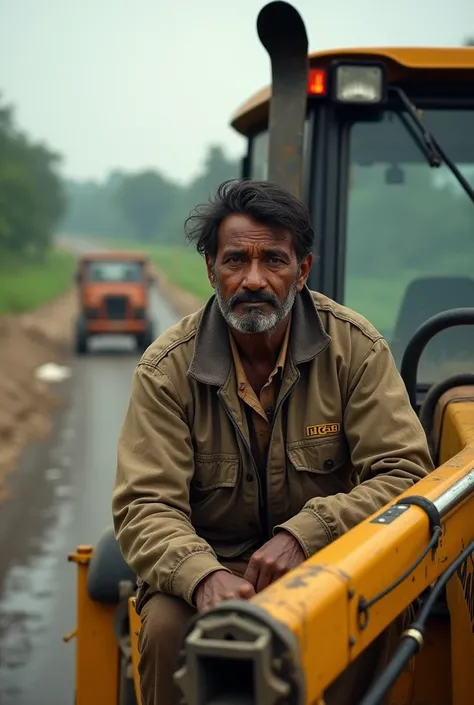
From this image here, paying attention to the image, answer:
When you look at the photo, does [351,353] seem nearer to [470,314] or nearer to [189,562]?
[470,314]

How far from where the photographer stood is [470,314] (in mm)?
3234

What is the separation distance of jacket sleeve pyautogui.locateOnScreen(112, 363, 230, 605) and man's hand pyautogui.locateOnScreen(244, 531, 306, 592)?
107mm

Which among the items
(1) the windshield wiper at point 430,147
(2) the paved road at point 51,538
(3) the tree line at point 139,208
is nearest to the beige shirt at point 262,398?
(1) the windshield wiper at point 430,147

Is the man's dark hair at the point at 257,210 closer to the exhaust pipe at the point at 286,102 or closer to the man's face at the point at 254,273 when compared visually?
the man's face at the point at 254,273

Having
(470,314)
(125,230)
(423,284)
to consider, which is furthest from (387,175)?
(125,230)

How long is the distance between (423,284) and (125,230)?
167531 mm

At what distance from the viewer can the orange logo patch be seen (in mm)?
3047

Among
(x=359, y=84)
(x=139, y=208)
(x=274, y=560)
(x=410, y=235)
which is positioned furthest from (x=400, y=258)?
(x=139, y=208)

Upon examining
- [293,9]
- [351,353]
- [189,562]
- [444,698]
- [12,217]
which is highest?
[293,9]

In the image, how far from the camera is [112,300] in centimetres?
2456

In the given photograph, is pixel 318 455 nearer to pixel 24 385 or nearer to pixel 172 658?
pixel 172 658

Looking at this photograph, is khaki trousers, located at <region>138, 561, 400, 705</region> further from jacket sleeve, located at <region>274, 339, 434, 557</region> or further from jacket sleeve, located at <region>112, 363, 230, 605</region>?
jacket sleeve, located at <region>274, 339, 434, 557</region>

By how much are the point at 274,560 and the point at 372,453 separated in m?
0.44

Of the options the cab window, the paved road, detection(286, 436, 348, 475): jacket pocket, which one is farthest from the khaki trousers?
the paved road
